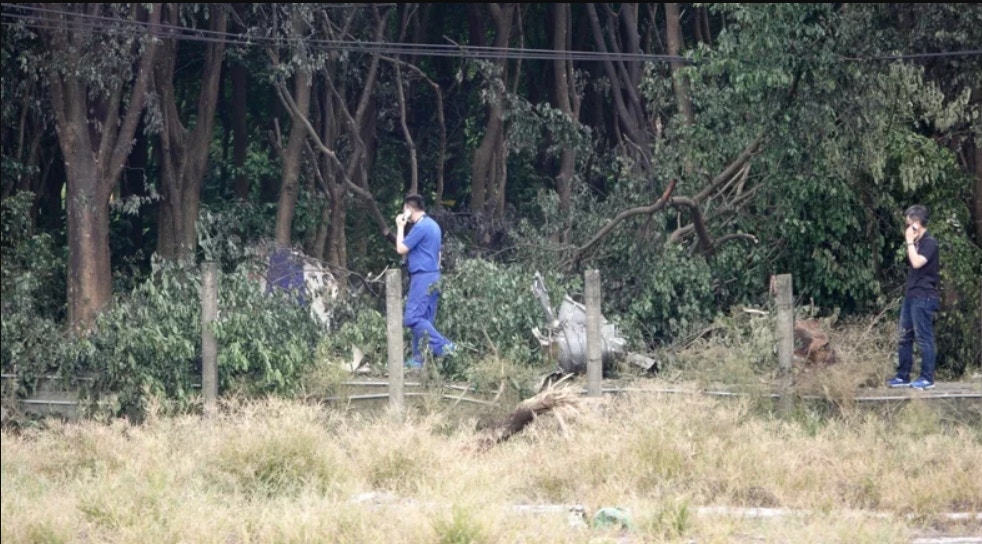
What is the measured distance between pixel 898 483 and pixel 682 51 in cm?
1007

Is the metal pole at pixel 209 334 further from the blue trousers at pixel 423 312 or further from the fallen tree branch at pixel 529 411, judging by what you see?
the fallen tree branch at pixel 529 411

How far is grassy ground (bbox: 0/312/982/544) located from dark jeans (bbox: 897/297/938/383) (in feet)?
2.09

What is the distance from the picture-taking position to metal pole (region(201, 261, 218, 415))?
12172mm

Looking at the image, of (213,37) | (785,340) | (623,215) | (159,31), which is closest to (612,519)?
(785,340)

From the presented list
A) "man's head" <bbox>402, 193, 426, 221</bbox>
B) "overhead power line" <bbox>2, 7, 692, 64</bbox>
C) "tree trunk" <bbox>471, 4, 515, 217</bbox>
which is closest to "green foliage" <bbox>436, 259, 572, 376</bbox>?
"man's head" <bbox>402, 193, 426, 221</bbox>

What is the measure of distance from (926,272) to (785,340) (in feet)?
4.71

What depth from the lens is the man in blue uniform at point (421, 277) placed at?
12992mm

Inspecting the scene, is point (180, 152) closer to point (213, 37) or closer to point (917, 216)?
point (213, 37)

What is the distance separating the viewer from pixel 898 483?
30.3 feet

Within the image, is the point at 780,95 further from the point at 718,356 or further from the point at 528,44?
the point at 528,44

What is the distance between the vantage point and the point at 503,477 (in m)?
9.41

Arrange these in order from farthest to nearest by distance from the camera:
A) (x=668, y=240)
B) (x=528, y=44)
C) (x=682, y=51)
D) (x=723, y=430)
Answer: (x=528, y=44) → (x=682, y=51) → (x=668, y=240) → (x=723, y=430)

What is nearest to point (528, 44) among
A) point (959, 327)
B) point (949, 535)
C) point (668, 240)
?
point (668, 240)

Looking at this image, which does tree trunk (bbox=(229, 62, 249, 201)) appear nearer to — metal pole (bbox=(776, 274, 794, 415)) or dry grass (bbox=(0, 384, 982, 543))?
dry grass (bbox=(0, 384, 982, 543))
